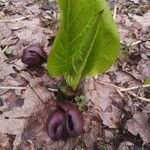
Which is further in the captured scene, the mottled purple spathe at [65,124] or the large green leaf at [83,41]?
the mottled purple spathe at [65,124]

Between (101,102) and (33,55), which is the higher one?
(33,55)

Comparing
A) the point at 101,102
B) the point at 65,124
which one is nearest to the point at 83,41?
the point at 65,124

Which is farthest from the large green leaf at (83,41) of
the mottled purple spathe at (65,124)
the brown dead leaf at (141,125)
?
the brown dead leaf at (141,125)

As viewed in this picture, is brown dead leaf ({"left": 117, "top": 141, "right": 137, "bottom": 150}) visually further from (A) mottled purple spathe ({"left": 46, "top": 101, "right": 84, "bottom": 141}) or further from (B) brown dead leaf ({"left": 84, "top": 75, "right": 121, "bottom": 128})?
(A) mottled purple spathe ({"left": 46, "top": 101, "right": 84, "bottom": 141})

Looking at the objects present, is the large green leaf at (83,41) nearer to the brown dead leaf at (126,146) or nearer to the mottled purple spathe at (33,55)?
the mottled purple spathe at (33,55)

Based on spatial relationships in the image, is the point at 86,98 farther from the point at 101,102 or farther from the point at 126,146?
the point at 126,146
